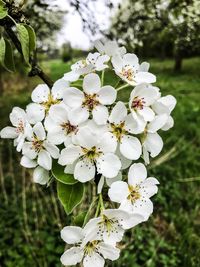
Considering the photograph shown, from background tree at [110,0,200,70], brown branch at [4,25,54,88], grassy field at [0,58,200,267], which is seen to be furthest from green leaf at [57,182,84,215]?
background tree at [110,0,200,70]

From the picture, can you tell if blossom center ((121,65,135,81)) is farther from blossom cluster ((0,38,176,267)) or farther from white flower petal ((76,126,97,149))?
white flower petal ((76,126,97,149))

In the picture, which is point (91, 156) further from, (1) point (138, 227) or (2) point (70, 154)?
(1) point (138, 227)

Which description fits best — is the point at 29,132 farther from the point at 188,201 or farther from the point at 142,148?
the point at 188,201

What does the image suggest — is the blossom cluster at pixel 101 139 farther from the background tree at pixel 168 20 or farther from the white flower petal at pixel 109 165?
the background tree at pixel 168 20

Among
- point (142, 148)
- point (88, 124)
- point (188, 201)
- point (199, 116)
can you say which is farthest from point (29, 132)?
point (199, 116)

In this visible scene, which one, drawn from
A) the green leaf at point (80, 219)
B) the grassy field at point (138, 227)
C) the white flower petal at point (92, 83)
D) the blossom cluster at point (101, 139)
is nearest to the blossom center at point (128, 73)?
the blossom cluster at point (101, 139)

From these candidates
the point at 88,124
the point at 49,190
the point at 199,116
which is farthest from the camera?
the point at 199,116
